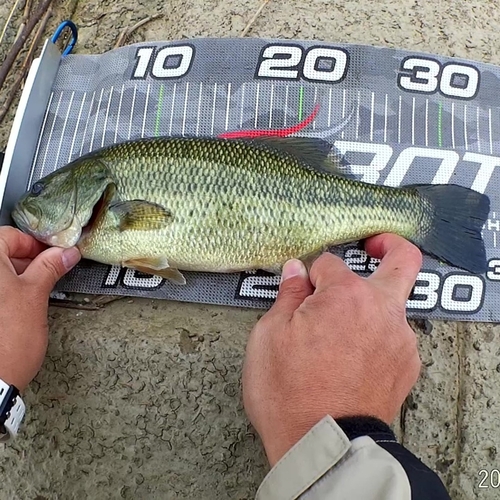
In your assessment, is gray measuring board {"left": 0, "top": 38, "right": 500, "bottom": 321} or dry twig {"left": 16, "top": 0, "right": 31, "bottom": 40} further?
dry twig {"left": 16, "top": 0, "right": 31, "bottom": 40}

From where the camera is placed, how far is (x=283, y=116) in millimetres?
2594

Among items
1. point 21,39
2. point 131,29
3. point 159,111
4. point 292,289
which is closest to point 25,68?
point 21,39

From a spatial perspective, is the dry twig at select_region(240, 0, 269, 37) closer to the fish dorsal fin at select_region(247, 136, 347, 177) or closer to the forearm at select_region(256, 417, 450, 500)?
the fish dorsal fin at select_region(247, 136, 347, 177)

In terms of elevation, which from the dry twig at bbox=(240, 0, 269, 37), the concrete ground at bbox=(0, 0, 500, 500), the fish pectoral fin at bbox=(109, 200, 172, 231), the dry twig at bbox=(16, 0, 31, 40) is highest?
the dry twig at bbox=(16, 0, 31, 40)

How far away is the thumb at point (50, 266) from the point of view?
2111mm

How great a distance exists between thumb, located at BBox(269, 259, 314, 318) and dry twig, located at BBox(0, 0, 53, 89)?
213cm

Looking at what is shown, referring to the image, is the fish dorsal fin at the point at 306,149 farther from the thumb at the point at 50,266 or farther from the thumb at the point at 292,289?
the thumb at the point at 50,266

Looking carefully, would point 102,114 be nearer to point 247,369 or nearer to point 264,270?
point 264,270

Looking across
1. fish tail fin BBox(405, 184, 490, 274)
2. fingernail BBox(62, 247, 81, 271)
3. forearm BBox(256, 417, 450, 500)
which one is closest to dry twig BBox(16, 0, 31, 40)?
fingernail BBox(62, 247, 81, 271)

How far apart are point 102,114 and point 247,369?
1570 millimetres

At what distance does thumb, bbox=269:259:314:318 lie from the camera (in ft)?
5.90

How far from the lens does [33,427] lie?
225 cm

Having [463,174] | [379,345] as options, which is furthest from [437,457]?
[463,174]

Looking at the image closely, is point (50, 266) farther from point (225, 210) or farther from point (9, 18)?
point (9, 18)
